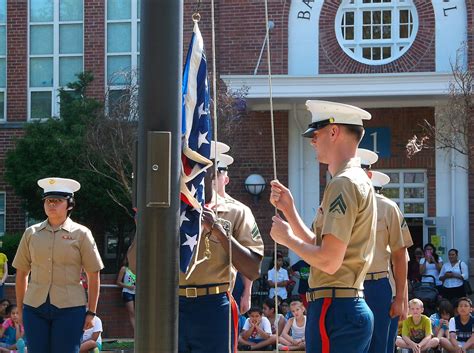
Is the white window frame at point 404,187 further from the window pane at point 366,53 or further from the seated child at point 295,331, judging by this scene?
the seated child at point 295,331

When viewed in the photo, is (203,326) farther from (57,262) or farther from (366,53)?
(366,53)

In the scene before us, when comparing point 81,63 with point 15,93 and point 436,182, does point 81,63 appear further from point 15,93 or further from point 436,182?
point 436,182

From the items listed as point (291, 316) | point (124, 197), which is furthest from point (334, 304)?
point (124, 197)

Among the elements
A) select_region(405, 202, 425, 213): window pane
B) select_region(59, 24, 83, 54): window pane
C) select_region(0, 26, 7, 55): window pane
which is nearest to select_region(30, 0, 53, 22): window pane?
select_region(59, 24, 83, 54): window pane

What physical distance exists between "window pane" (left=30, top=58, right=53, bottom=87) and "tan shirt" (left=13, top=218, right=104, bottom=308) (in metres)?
15.3

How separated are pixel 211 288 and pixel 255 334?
8.46m

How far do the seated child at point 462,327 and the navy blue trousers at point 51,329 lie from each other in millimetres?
7785

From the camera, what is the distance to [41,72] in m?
23.1

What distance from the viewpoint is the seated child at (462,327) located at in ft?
46.0

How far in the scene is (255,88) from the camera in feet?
66.3

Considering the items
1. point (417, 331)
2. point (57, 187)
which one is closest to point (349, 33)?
point (417, 331)

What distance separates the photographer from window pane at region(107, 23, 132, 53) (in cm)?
2264

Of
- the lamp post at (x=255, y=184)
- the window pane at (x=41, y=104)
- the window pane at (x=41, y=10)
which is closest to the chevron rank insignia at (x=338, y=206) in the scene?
the lamp post at (x=255, y=184)

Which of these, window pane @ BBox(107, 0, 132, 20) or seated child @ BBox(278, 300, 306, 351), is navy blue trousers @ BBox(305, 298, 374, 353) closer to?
seated child @ BBox(278, 300, 306, 351)
